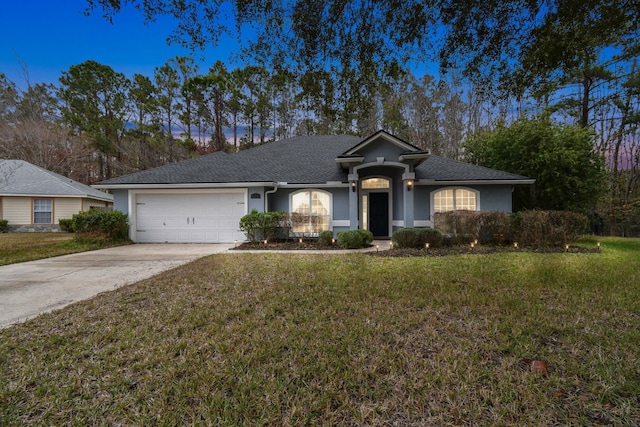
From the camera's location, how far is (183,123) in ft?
72.7

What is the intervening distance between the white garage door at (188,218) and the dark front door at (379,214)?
5778 millimetres

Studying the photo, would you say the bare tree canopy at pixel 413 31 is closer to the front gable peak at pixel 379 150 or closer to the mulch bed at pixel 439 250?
the mulch bed at pixel 439 250

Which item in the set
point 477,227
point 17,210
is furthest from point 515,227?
point 17,210

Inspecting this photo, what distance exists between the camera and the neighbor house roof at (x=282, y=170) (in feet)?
38.0

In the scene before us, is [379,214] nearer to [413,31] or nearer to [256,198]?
[256,198]

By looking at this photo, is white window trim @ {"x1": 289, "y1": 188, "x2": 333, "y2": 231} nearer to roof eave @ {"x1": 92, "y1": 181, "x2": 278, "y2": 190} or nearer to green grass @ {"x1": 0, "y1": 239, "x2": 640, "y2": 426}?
roof eave @ {"x1": 92, "y1": 181, "x2": 278, "y2": 190}

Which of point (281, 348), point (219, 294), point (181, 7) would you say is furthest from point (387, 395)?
point (181, 7)

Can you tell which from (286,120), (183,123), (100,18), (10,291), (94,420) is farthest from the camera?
(286,120)

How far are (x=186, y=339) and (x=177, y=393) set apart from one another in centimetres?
88

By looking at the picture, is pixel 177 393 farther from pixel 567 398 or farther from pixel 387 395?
pixel 567 398

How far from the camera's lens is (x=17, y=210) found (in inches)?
691

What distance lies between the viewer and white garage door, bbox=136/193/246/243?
1183cm

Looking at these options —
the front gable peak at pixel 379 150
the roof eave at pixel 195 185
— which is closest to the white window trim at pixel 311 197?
the roof eave at pixel 195 185

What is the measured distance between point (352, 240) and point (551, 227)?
643 cm
